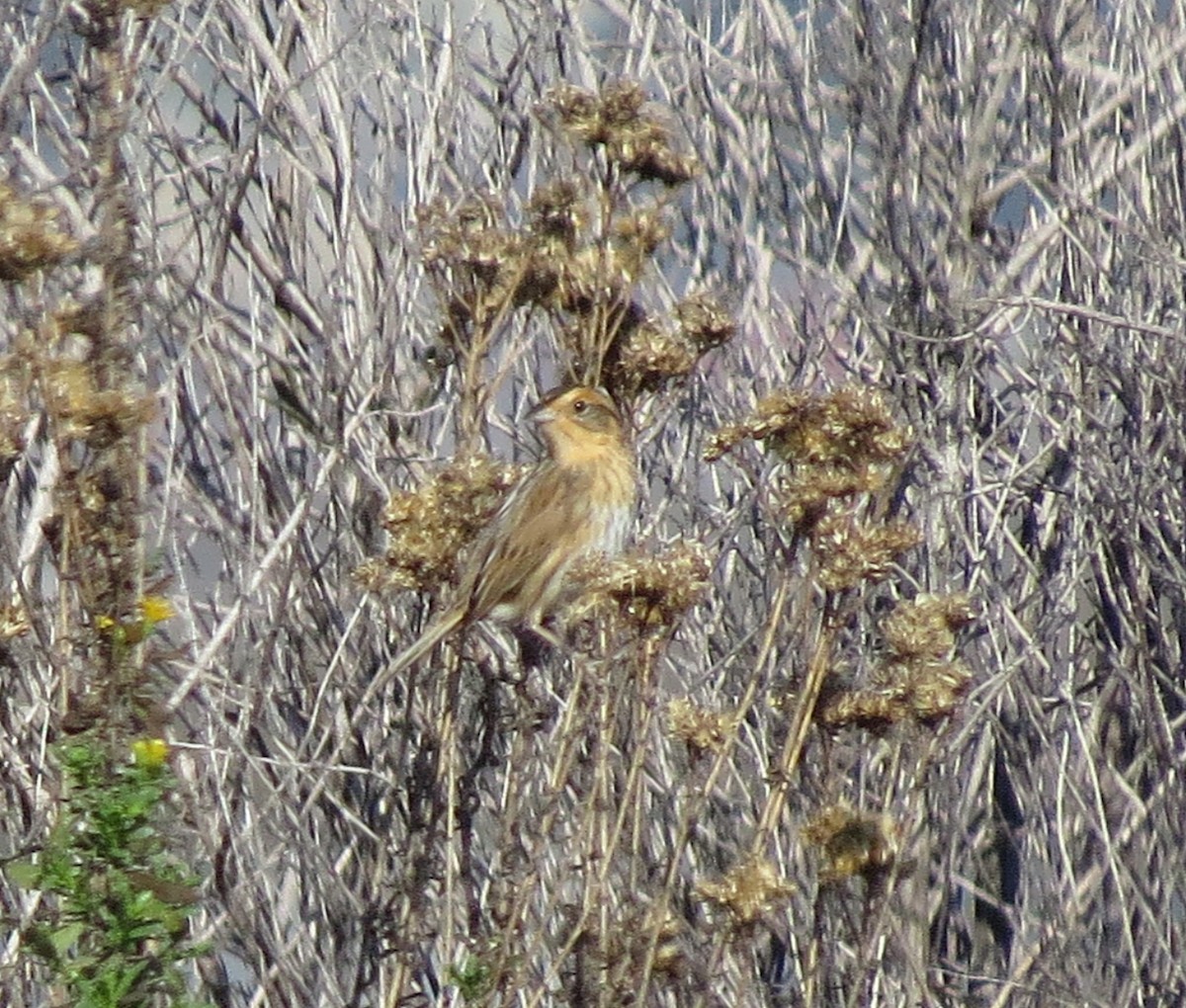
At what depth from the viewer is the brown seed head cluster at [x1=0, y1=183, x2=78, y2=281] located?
2543mm

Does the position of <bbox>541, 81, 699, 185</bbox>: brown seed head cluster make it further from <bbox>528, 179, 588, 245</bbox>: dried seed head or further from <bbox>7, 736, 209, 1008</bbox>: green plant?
<bbox>7, 736, 209, 1008</bbox>: green plant

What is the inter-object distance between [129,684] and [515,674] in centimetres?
179

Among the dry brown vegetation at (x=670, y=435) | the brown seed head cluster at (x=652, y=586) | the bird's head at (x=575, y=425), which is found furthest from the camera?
the bird's head at (x=575, y=425)

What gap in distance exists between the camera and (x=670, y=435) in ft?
14.7

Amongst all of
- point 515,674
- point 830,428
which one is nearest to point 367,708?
point 515,674

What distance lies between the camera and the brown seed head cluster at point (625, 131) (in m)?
3.21

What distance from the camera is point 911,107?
4.41 metres

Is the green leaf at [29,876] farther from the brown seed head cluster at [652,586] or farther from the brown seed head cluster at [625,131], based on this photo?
the brown seed head cluster at [625,131]

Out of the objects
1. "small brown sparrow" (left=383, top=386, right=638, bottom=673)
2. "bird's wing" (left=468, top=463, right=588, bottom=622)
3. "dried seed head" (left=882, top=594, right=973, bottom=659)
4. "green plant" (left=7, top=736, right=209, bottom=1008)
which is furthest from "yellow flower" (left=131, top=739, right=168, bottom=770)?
"bird's wing" (left=468, top=463, right=588, bottom=622)

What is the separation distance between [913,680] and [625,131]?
3.06 ft

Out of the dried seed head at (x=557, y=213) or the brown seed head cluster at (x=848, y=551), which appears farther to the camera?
the dried seed head at (x=557, y=213)

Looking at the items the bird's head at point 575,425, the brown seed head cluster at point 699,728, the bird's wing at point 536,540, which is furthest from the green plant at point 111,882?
the bird's wing at point 536,540

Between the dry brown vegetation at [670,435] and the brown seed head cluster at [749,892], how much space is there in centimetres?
46

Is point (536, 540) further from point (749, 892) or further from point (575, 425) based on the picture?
point (749, 892)
